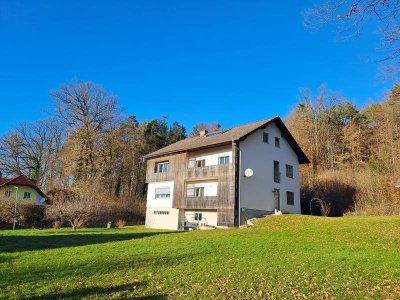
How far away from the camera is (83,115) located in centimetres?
4688

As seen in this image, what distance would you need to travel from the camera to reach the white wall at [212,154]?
30141 millimetres

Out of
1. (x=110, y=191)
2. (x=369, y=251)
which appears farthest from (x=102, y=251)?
(x=110, y=191)

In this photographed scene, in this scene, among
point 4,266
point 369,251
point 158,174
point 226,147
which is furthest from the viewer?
point 158,174

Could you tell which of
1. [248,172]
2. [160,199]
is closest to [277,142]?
[248,172]

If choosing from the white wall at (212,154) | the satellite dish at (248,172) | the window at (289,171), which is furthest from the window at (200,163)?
the window at (289,171)

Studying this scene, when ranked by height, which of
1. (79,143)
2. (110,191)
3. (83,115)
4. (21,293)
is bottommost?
(21,293)

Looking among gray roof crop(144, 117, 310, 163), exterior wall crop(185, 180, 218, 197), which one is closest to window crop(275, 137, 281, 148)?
gray roof crop(144, 117, 310, 163)

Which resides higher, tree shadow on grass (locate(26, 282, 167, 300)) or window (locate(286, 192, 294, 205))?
window (locate(286, 192, 294, 205))

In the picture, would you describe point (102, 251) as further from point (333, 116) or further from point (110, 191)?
point (333, 116)

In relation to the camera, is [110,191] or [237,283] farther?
[110,191]

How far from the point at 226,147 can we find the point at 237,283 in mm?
20932

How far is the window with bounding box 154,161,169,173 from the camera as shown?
1422 inches

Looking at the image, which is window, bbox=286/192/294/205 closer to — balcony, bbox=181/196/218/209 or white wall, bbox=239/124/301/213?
white wall, bbox=239/124/301/213

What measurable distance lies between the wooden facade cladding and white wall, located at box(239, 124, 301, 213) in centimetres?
104
